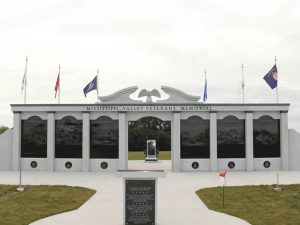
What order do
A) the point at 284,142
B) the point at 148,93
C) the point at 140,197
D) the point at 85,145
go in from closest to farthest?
the point at 140,197 → the point at 85,145 → the point at 284,142 → the point at 148,93

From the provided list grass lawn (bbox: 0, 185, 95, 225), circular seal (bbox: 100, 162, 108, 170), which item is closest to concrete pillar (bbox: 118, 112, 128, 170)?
circular seal (bbox: 100, 162, 108, 170)

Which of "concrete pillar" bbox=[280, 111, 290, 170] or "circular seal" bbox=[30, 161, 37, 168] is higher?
"concrete pillar" bbox=[280, 111, 290, 170]

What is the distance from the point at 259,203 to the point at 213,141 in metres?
13.4

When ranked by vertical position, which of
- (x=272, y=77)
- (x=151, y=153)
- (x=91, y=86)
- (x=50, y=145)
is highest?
(x=272, y=77)

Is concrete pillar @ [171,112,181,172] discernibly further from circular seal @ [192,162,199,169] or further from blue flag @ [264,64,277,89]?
blue flag @ [264,64,277,89]

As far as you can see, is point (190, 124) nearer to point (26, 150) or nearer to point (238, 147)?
point (238, 147)

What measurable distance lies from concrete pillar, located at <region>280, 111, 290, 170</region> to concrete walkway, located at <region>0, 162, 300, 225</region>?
208 cm

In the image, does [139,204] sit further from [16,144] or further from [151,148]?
[151,148]

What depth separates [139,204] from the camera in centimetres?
A: 1280

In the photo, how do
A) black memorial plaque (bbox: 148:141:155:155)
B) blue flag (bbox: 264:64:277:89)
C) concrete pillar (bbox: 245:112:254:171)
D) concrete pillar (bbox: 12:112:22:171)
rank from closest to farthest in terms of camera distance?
concrete pillar (bbox: 245:112:254:171)
blue flag (bbox: 264:64:277:89)
concrete pillar (bbox: 12:112:22:171)
black memorial plaque (bbox: 148:141:155:155)

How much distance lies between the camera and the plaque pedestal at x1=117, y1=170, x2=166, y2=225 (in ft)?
41.8

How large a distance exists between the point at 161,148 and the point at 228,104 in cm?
3371

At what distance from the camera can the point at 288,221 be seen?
1384 cm

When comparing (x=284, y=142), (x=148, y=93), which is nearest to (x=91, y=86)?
(x=148, y=93)
